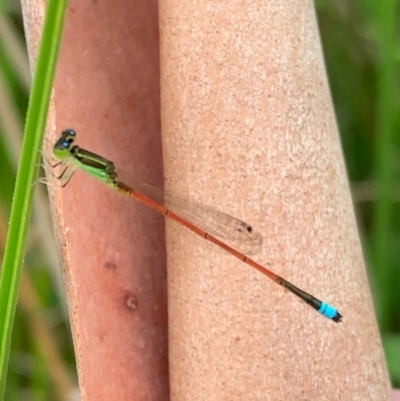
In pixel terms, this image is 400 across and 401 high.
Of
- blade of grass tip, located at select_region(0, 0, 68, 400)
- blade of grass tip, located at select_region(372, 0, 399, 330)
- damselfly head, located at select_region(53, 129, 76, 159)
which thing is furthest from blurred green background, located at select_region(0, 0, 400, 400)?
blade of grass tip, located at select_region(0, 0, 68, 400)

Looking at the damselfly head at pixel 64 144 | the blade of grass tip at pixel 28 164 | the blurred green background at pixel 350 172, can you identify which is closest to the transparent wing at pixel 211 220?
the damselfly head at pixel 64 144

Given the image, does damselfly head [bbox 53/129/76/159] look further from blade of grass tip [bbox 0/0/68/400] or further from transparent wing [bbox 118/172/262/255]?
blade of grass tip [bbox 0/0/68/400]

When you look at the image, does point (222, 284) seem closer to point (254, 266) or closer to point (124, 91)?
point (254, 266)

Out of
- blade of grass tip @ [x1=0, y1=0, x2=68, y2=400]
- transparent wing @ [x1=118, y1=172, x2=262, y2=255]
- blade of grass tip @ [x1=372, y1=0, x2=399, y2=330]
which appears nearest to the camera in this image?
blade of grass tip @ [x1=0, y1=0, x2=68, y2=400]

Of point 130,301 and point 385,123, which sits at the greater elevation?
point 385,123

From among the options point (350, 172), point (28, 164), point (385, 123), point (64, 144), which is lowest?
point (28, 164)

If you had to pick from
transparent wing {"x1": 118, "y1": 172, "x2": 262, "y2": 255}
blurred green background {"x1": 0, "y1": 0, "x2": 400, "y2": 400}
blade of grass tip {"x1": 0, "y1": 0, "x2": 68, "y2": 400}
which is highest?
blurred green background {"x1": 0, "y1": 0, "x2": 400, "y2": 400}

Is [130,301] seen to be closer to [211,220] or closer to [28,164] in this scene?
[211,220]

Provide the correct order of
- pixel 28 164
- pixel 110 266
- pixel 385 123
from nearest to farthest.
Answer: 1. pixel 28 164
2. pixel 110 266
3. pixel 385 123

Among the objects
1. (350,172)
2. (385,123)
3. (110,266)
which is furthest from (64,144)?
(350,172)

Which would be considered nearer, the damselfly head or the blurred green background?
the damselfly head
